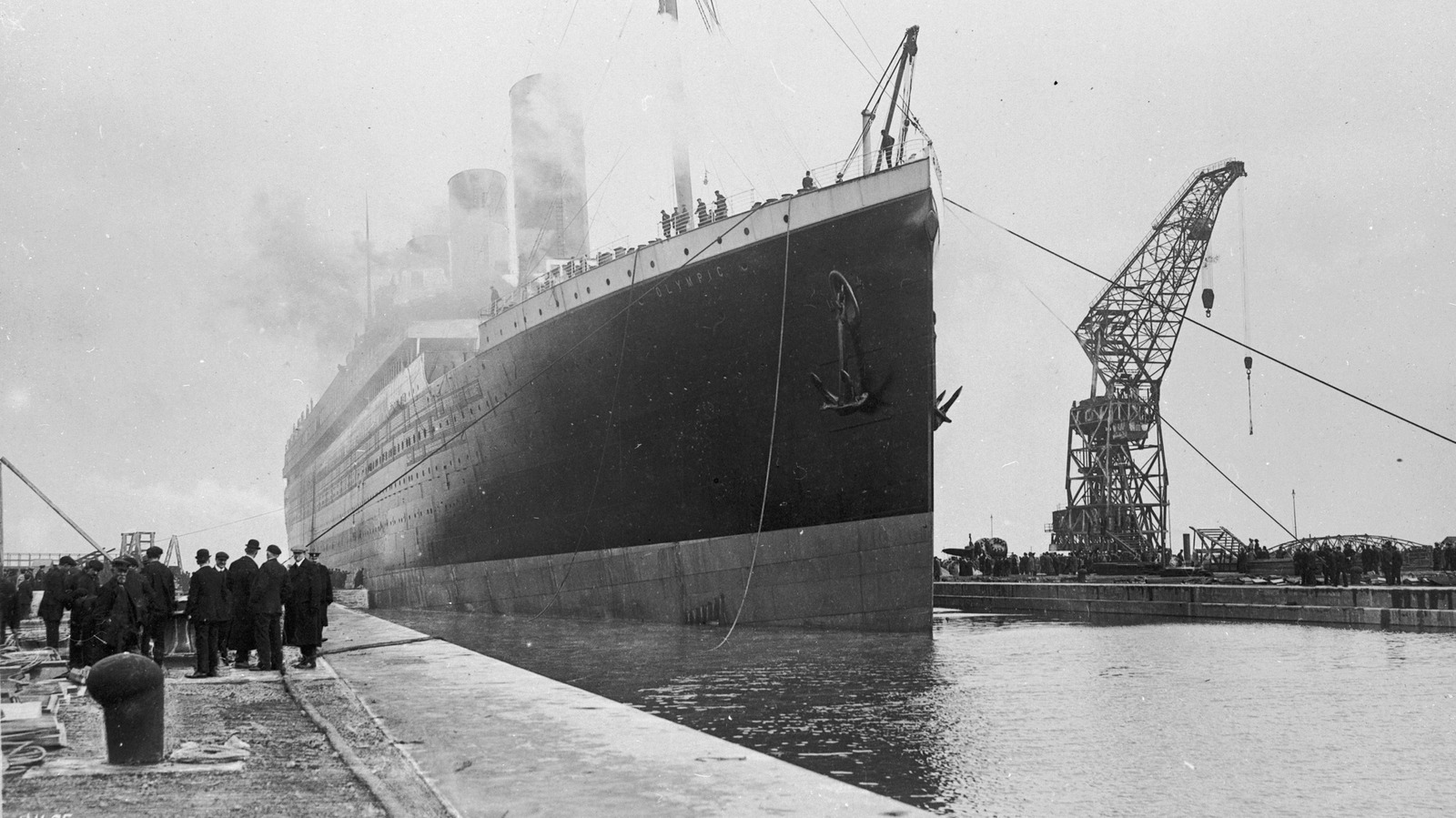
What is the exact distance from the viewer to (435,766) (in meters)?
5.67

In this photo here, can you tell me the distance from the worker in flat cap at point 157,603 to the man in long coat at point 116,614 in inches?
7.2

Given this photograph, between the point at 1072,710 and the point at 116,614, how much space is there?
8776 mm

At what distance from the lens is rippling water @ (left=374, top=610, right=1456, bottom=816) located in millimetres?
6566

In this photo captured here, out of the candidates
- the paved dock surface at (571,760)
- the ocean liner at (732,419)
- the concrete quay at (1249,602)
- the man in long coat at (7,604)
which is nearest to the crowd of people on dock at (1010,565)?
the concrete quay at (1249,602)

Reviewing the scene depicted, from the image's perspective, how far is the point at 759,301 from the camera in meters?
17.2

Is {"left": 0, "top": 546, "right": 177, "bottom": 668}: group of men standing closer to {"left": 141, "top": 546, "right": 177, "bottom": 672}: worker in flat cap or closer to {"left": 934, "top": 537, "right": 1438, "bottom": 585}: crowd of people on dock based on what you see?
{"left": 141, "top": 546, "right": 177, "bottom": 672}: worker in flat cap

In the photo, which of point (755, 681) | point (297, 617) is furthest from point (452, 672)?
point (755, 681)

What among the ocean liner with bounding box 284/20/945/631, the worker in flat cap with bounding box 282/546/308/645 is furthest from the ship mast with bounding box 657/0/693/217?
the worker in flat cap with bounding box 282/546/308/645

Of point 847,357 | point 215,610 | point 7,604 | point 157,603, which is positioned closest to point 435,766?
point 215,610

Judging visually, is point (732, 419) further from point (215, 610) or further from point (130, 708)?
point (130, 708)

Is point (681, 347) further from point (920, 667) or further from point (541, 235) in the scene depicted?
point (541, 235)

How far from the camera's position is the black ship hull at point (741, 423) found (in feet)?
53.9

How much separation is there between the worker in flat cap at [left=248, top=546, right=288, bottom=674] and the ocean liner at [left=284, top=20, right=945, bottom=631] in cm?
797

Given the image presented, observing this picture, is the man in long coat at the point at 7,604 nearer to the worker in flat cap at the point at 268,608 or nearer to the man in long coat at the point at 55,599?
the man in long coat at the point at 55,599
